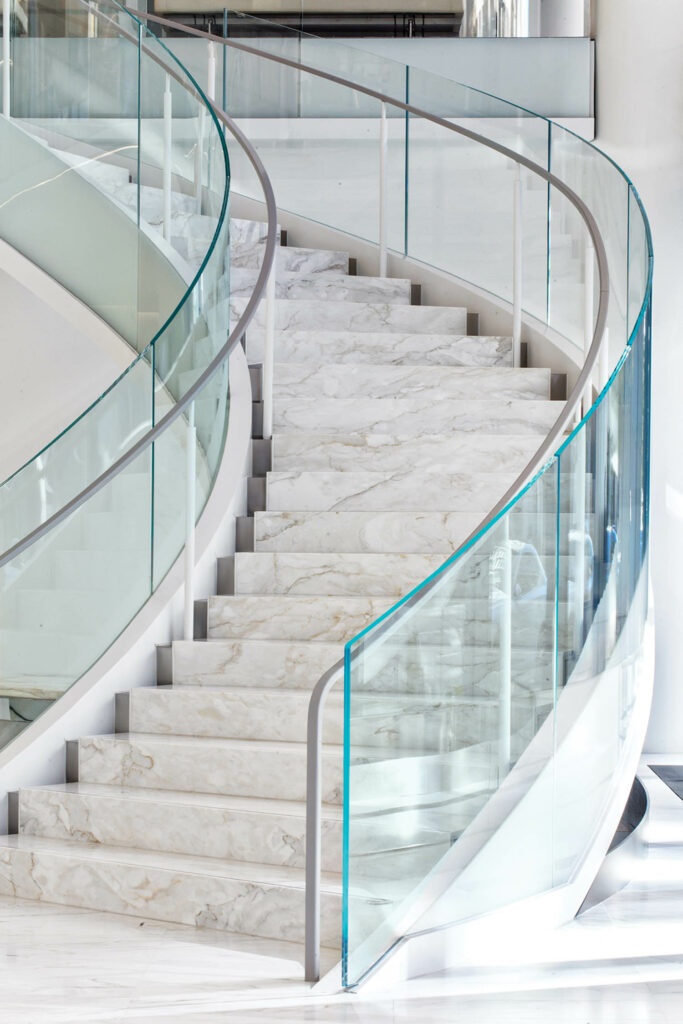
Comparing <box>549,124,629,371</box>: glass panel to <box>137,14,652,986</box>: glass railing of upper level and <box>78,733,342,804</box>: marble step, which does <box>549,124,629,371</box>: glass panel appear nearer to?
<box>137,14,652,986</box>: glass railing of upper level

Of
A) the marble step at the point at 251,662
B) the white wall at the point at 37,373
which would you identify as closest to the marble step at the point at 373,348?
the marble step at the point at 251,662

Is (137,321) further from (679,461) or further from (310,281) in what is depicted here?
(679,461)

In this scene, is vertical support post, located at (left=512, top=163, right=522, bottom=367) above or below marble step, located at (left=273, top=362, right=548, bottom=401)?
above

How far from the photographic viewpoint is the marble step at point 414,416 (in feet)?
17.3

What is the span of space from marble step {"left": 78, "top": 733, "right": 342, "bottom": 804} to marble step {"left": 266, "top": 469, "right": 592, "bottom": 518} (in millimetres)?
1350

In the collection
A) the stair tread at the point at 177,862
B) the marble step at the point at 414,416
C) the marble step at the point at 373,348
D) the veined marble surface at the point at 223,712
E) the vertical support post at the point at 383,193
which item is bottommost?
the stair tread at the point at 177,862

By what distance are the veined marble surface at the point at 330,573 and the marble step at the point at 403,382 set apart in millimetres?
1183

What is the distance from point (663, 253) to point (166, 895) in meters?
4.39

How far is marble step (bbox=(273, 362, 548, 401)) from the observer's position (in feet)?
18.0

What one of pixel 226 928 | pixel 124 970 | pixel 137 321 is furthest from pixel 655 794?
pixel 137 321

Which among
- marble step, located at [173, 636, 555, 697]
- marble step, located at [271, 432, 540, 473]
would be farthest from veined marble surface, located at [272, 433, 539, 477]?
marble step, located at [173, 636, 555, 697]

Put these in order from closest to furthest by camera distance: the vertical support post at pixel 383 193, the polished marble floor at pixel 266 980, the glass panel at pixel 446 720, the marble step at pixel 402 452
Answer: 1. the polished marble floor at pixel 266 980
2. the glass panel at pixel 446 720
3. the marble step at pixel 402 452
4. the vertical support post at pixel 383 193

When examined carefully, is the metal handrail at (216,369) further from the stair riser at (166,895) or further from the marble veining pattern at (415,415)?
the marble veining pattern at (415,415)

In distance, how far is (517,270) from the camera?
5.95m
